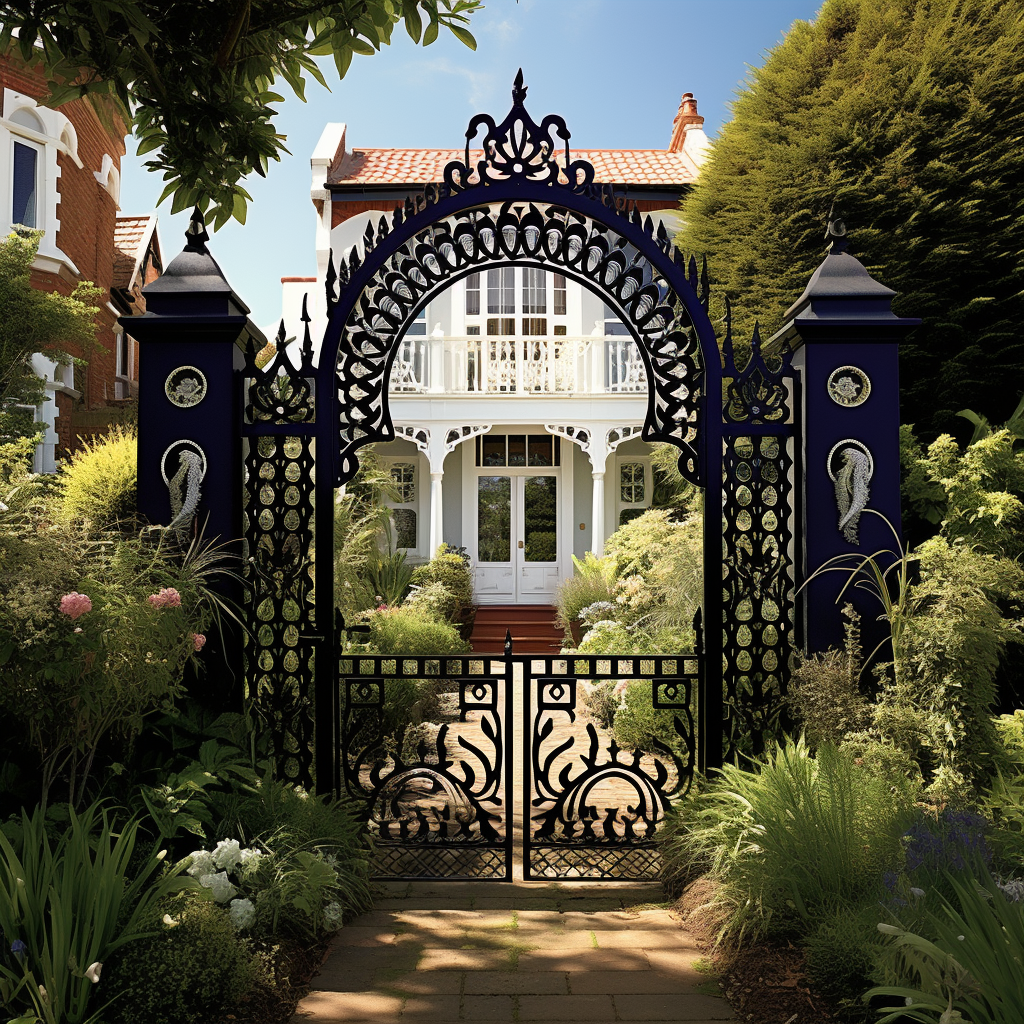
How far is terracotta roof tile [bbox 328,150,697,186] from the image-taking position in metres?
15.0

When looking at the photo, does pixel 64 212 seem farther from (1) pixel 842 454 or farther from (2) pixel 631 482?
(1) pixel 842 454

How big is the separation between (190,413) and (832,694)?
3.37 m

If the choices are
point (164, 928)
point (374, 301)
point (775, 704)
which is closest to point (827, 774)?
point (775, 704)

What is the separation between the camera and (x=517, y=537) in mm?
16031

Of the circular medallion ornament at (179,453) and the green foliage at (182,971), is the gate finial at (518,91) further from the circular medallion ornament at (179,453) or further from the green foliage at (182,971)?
the green foliage at (182,971)

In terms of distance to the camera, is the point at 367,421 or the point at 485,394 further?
the point at 485,394

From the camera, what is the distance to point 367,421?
4426mm

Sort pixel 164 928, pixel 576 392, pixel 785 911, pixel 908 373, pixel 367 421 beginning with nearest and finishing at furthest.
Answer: pixel 164 928 < pixel 785 911 < pixel 367 421 < pixel 908 373 < pixel 576 392

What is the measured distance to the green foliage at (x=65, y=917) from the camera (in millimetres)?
2430

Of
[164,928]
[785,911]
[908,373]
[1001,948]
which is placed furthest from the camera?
[908,373]

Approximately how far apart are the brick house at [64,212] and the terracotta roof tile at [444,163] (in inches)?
147

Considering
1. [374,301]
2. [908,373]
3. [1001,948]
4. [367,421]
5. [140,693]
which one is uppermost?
[908,373]

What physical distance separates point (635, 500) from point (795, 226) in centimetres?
793

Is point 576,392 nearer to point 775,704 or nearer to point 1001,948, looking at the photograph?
point 775,704
